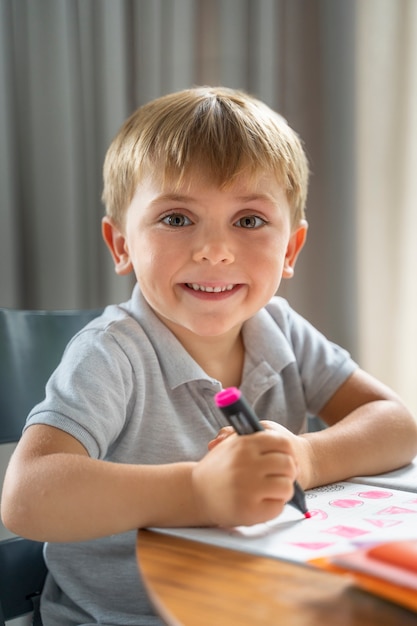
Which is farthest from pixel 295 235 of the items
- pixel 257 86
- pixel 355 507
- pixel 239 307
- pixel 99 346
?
pixel 257 86

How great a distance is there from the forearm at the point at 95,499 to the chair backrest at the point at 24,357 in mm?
364

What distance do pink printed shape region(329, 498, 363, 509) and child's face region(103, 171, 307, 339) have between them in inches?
13.6

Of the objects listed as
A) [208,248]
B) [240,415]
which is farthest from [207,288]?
[240,415]

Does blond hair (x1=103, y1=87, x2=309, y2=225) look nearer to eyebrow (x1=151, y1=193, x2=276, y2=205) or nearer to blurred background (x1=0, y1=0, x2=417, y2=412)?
eyebrow (x1=151, y1=193, x2=276, y2=205)

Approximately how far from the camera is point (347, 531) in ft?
2.42

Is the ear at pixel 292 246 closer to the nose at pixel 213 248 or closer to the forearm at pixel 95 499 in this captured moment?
the nose at pixel 213 248

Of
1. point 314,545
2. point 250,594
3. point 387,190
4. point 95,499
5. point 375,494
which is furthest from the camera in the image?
point 387,190

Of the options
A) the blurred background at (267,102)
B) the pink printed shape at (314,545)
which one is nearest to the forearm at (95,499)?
the pink printed shape at (314,545)

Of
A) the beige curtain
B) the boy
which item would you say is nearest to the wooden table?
the boy

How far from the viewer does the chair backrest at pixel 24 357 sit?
118 centimetres

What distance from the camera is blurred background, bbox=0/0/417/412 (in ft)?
5.57

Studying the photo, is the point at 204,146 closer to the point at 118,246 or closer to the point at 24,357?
the point at 118,246

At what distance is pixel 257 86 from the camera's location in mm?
1898

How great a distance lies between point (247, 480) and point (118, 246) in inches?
23.9
